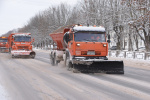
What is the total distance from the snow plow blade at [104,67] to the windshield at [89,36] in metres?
→ 1.60

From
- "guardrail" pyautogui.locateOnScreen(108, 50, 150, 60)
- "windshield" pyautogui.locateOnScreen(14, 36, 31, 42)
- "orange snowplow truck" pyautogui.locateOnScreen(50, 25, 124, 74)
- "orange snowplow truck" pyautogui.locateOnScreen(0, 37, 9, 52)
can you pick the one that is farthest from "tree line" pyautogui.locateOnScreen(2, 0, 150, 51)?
"orange snowplow truck" pyautogui.locateOnScreen(0, 37, 9, 52)

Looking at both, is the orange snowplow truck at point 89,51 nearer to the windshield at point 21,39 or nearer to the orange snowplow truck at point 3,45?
the windshield at point 21,39

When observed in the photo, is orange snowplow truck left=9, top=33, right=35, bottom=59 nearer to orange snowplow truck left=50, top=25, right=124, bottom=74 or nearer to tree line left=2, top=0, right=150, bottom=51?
tree line left=2, top=0, right=150, bottom=51

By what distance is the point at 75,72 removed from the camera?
12.3 meters

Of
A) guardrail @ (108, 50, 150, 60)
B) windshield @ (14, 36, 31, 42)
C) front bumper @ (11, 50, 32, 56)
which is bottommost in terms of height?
guardrail @ (108, 50, 150, 60)

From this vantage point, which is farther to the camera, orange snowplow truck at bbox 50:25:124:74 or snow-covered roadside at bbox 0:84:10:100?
orange snowplow truck at bbox 50:25:124:74

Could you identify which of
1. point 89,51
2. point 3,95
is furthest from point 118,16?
point 3,95

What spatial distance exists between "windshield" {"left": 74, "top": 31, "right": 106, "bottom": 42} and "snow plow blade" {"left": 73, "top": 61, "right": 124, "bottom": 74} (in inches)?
62.9

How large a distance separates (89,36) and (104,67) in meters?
2.04

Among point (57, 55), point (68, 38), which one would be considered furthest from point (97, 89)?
point (57, 55)

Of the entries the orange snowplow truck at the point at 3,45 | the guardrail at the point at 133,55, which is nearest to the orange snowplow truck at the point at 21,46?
the guardrail at the point at 133,55

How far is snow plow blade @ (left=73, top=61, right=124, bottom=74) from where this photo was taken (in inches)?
462

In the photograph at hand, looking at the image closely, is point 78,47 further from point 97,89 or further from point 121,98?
point 121,98

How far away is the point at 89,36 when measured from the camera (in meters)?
12.9
